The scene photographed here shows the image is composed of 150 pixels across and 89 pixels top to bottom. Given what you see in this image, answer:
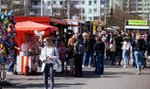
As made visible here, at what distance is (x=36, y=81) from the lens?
18.8 metres

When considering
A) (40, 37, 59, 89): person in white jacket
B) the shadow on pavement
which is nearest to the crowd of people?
(40, 37, 59, 89): person in white jacket

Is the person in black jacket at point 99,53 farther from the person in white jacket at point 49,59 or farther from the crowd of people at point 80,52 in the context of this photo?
the person in white jacket at point 49,59

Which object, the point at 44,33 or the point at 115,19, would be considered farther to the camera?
the point at 115,19

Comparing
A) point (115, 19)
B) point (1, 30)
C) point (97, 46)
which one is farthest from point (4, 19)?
point (115, 19)

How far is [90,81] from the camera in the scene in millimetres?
19172

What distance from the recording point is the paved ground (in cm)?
1725

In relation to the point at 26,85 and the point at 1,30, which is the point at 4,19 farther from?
the point at 26,85

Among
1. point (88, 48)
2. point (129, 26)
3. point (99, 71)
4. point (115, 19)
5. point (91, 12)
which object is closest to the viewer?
point (99, 71)

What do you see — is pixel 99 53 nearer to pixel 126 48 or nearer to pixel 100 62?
pixel 100 62

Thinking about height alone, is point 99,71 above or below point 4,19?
below

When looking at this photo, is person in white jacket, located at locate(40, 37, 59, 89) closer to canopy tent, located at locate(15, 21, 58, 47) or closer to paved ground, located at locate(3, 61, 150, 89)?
paved ground, located at locate(3, 61, 150, 89)

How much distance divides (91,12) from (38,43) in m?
136

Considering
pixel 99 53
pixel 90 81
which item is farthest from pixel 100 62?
pixel 90 81

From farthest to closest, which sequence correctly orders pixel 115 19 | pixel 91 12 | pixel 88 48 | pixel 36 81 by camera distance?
pixel 91 12 → pixel 115 19 → pixel 88 48 → pixel 36 81
